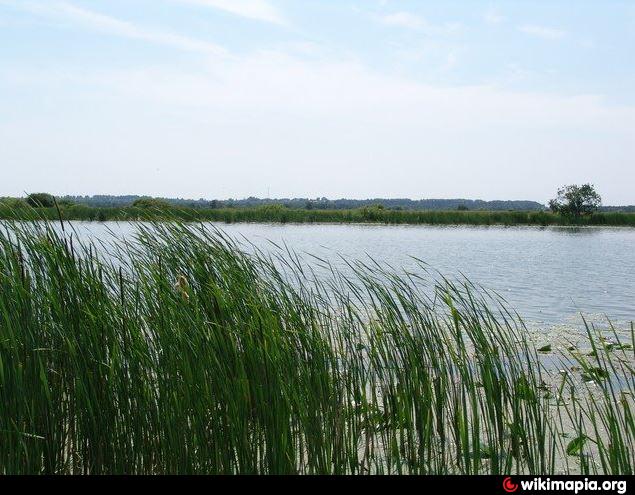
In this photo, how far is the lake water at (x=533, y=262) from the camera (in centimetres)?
1261

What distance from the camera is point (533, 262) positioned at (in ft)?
66.9

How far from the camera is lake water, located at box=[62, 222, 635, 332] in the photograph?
12605mm

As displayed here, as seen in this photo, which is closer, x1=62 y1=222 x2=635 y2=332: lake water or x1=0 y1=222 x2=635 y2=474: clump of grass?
x1=0 y1=222 x2=635 y2=474: clump of grass

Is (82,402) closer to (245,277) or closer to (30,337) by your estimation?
(30,337)

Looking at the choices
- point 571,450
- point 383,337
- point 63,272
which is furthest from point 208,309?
point 571,450
